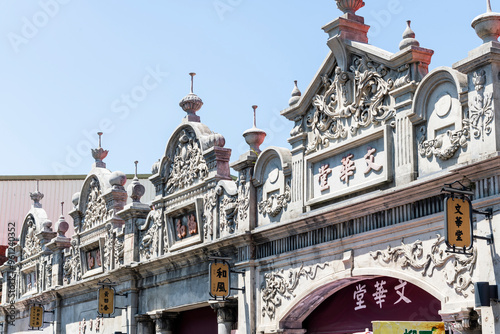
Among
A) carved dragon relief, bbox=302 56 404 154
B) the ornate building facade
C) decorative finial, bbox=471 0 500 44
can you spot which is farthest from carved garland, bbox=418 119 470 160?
decorative finial, bbox=471 0 500 44

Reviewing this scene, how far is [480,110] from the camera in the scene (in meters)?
12.6

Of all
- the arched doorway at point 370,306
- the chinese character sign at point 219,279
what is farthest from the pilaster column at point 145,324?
the arched doorway at point 370,306

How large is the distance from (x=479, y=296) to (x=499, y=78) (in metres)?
3.41

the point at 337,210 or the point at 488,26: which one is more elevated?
the point at 488,26

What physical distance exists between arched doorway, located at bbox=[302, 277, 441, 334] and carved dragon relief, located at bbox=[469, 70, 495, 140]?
314 centimetres

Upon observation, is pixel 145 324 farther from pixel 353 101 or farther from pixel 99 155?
pixel 353 101

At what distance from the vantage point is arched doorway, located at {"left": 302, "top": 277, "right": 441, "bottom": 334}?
14.2 meters

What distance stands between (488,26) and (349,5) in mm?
3911

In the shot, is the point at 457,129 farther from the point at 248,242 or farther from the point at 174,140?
the point at 174,140

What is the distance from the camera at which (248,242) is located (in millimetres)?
18094

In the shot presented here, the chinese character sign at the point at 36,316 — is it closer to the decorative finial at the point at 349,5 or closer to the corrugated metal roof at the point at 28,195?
the corrugated metal roof at the point at 28,195

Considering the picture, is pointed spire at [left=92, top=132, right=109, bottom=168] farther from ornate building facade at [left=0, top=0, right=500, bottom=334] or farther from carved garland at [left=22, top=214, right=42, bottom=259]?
carved garland at [left=22, top=214, right=42, bottom=259]

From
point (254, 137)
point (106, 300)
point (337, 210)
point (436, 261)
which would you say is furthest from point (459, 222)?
point (106, 300)

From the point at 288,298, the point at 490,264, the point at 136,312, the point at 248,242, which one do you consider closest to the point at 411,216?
the point at 490,264
